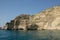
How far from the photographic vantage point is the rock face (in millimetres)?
110825

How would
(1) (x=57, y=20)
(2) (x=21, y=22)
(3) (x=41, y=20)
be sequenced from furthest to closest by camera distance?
(2) (x=21, y=22)
(3) (x=41, y=20)
(1) (x=57, y=20)

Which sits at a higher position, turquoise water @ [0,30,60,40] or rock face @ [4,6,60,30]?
rock face @ [4,6,60,30]

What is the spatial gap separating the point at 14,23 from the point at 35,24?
2506 centimetres

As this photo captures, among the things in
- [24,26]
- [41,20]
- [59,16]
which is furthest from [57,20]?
[24,26]

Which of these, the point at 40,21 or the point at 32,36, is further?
the point at 40,21

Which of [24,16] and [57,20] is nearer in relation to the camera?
[57,20]

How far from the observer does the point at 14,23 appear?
443ft

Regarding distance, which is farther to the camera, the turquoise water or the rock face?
the rock face

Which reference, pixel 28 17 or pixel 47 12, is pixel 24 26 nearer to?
pixel 28 17

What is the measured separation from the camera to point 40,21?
387ft

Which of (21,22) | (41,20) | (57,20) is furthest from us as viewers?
(21,22)

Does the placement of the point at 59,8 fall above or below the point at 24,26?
above

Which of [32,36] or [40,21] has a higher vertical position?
[40,21]

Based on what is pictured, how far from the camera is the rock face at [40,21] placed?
364 feet
